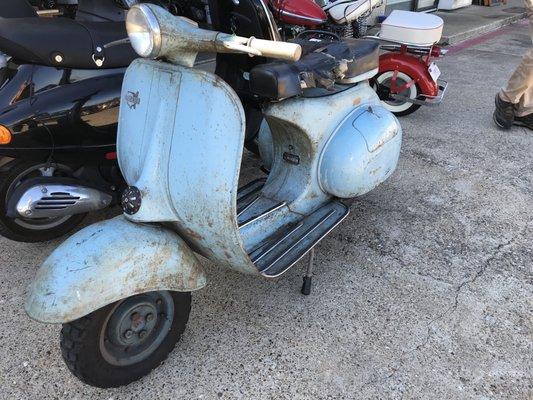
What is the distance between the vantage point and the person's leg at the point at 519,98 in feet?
12.4

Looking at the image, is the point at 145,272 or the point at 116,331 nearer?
the point at 145,272

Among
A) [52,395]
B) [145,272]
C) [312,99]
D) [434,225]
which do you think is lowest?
[434,225]

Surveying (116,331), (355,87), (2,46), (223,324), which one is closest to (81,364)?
(116,331)

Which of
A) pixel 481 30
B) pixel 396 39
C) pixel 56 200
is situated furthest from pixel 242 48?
pixel 481 30

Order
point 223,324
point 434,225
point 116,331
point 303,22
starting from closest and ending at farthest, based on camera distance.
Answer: point 116,331, point 223,324, point 434,225, point 303,22

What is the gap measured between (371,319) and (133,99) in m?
1.40

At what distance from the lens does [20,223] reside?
249 cm

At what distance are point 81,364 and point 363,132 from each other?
1562 millimetres

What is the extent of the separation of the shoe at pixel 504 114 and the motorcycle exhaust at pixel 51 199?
339 centimetres

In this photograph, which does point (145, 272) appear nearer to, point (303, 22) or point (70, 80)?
point (70, 80)

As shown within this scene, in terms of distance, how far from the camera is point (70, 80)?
7.63ft

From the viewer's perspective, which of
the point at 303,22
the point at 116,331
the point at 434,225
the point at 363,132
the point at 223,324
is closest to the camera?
the point at 116,331

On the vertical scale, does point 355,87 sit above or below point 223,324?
above

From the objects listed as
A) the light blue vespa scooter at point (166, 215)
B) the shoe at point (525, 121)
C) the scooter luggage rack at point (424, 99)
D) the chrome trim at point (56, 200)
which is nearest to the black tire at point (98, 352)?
the light blue vespa scooter at point (166, 215)
